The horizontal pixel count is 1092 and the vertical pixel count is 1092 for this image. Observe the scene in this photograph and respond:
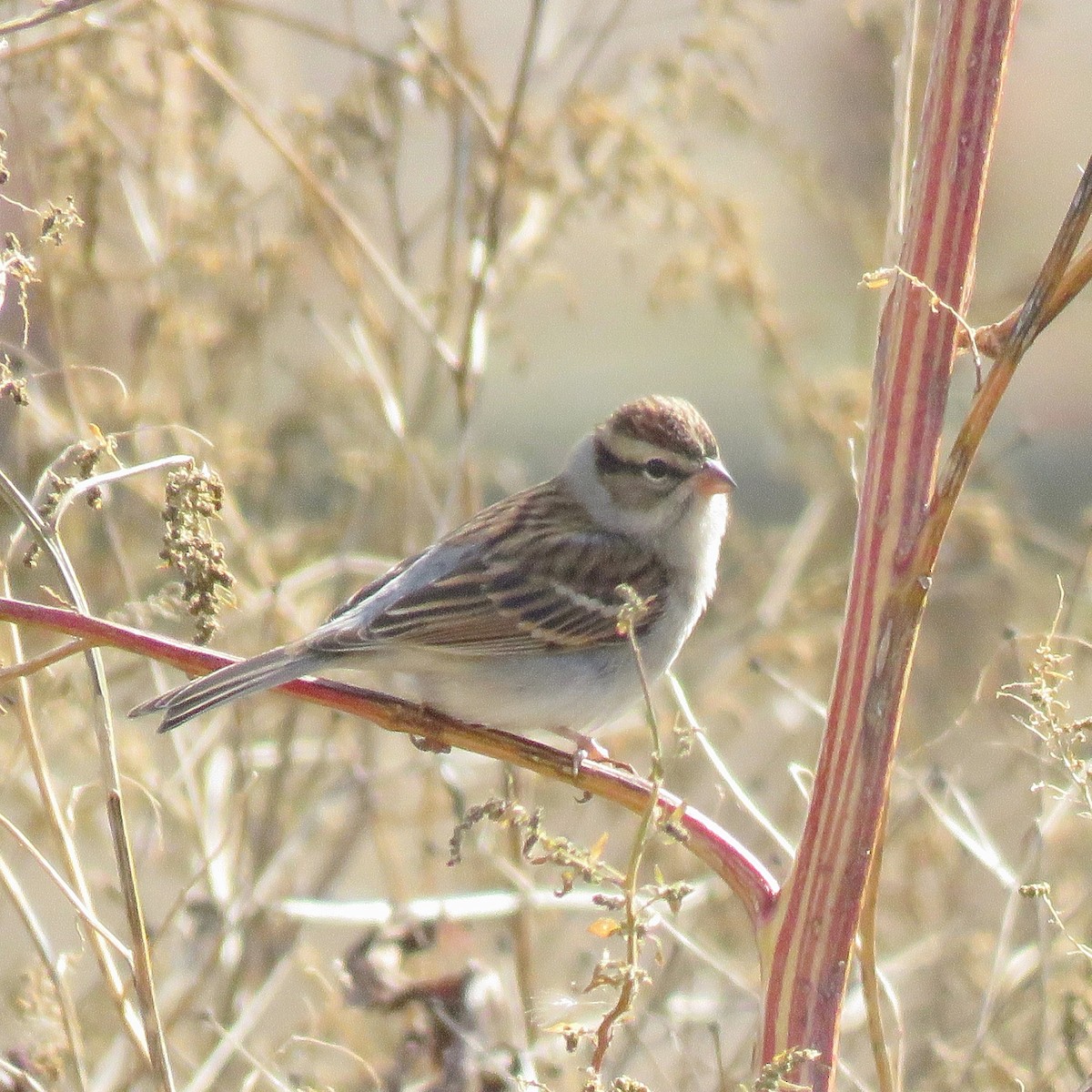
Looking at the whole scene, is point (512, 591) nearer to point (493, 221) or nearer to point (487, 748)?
point (493, 221)

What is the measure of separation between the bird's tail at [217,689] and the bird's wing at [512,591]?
12.0 inches

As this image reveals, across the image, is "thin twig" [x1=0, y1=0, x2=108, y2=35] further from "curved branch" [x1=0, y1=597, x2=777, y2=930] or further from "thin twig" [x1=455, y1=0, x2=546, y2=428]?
"thin twig" [x1=455, y1=0, x2=546, y2=428]

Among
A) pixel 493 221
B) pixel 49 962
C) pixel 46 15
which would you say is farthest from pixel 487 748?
pixel 493 221

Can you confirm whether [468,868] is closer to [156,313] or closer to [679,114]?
[156,313]

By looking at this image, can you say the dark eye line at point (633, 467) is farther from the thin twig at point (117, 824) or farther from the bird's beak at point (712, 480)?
the thin twig at point (117, 824)

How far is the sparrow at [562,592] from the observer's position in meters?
2.82

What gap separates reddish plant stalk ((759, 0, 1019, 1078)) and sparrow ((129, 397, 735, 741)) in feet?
4.13

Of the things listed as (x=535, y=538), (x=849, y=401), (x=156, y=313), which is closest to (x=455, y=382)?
(x=535, y=538)

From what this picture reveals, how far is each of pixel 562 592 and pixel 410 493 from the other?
1.60ft

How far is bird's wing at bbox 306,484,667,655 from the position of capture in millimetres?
2826

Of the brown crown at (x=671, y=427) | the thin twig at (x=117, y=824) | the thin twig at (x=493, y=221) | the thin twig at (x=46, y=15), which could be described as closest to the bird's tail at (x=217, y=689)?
the thin twig at (x=117, y=824)

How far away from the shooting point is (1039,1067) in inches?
90.6

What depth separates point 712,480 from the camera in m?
3.12

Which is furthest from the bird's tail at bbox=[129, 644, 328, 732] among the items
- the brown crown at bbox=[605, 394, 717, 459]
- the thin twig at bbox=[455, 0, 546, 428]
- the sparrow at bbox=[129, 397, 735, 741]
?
the brown crown at bbox=[605, 394, 717, 459]
